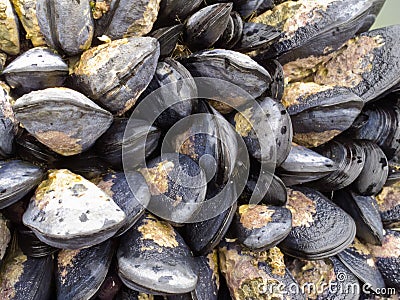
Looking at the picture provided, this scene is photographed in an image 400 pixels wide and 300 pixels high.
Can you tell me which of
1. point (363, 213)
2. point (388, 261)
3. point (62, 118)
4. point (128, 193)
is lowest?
point (388, 261)

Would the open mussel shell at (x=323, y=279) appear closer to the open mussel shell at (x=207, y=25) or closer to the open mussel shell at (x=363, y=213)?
the open mussel shell at (x=363, y=213)

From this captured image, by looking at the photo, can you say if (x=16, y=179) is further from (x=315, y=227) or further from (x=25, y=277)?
(x=315, y=227)

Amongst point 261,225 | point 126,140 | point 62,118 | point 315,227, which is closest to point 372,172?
point 315,227

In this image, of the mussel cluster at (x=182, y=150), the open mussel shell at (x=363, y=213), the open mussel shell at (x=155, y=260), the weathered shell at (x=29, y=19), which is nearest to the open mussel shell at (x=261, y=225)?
the mussel cluster at (x=182, y=150)

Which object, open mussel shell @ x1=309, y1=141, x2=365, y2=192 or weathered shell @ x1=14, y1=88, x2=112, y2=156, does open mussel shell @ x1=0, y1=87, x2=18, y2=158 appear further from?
open mussel shell @ x1=309, y1=141, x2=365, y2=192

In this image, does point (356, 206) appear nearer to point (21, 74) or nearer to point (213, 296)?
point (213, 296)

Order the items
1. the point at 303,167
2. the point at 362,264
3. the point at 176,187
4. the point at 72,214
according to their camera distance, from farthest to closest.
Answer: the point at 362,264
the point at 303,167
the point at 176,187
the point at 72,214

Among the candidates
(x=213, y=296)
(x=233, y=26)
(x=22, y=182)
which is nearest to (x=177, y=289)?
(x=213, y=296)

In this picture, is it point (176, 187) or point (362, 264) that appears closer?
point (176, 187)

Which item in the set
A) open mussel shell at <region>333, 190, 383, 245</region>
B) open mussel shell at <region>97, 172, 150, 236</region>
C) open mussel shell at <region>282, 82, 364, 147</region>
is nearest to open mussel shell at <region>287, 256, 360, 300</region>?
open mussel shell at <region>333, 190, 383, 245</region>
